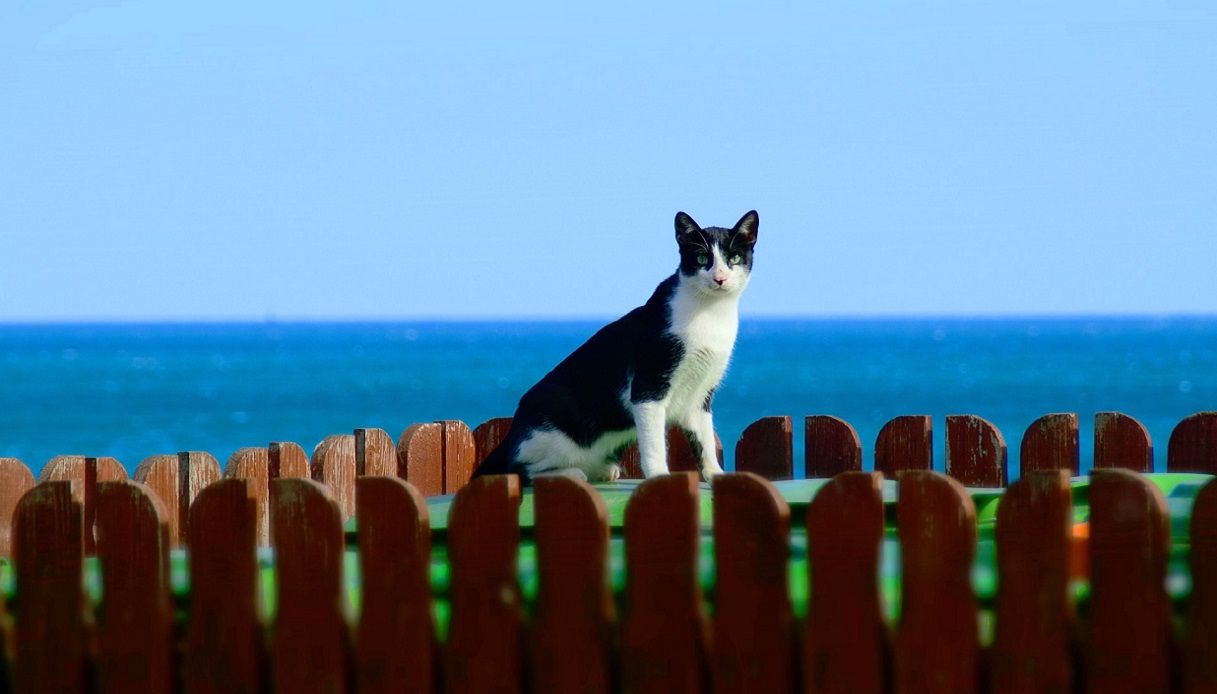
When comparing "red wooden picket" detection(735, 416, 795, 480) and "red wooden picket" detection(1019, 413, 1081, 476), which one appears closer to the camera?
"red wooden picket" detection(1019, 413, 1081, 476)

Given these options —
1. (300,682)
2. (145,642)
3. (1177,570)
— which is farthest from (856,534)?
(145,642)

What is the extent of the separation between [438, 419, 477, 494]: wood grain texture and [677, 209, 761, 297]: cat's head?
3.33ft

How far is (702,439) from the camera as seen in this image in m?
5.34

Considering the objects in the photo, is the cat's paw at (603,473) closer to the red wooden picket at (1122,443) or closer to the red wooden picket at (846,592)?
the red wooden picket at (1122,443)

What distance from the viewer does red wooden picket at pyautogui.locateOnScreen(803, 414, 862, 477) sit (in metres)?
5.48

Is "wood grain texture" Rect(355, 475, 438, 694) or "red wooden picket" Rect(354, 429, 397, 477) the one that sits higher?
"red wooden picket" Rect(354, 429, 397, 477)

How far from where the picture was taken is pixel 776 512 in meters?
3.19

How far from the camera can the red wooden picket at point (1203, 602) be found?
3.02 metres

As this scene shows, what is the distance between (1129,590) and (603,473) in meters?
2.38

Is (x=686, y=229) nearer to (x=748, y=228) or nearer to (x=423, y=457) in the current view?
(x=748, y=228)

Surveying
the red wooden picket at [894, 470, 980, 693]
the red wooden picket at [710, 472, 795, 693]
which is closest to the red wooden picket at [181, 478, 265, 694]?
the red wooden picket at [710, 472, 795, 693]

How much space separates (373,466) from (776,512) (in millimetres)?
2389

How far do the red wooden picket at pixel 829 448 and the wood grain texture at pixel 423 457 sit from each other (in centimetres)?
121

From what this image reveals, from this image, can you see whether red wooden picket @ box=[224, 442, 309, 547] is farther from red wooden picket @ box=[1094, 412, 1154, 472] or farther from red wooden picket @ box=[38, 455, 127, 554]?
red wooden picket @ box=[1094, 412, 1154, 472]
